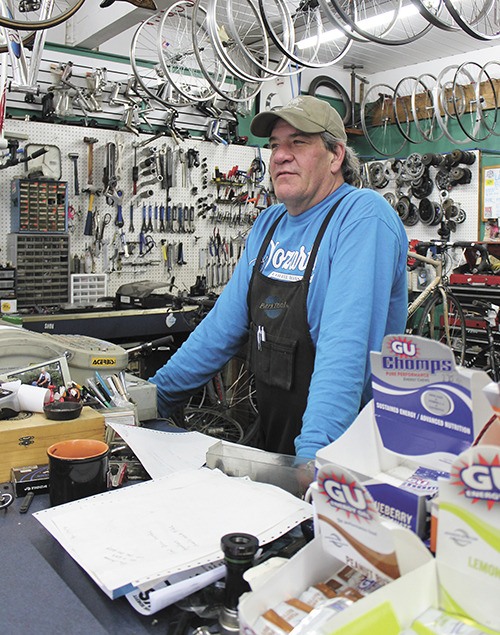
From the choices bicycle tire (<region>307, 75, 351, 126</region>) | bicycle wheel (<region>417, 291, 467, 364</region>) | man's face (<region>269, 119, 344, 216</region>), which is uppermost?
bicycle tire (<region>307, 75, 351, 126</region>)

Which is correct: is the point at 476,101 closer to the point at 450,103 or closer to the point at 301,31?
the point at 450,103

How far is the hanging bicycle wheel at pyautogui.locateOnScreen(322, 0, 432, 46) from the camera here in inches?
159

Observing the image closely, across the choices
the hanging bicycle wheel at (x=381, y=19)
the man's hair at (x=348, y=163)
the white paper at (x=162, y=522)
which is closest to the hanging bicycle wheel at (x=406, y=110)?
the hanging bicycle wheel at (x=381, y=19)

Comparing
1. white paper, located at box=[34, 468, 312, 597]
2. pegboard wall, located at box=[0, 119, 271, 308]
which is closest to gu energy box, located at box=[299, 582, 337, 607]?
white paper, located at box=[34, 468, 312, 597]

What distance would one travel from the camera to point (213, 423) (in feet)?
14.9

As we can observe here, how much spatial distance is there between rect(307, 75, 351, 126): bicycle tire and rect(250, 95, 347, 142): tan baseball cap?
6.30 m

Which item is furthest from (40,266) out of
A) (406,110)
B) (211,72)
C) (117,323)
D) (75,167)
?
(406,110)

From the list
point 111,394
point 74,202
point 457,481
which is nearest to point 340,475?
point 457,481

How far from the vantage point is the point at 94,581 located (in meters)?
1.02

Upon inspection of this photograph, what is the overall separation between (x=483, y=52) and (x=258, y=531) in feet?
25.0

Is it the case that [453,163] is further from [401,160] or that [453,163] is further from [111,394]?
[111,394]

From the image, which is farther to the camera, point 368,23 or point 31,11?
point 368,23

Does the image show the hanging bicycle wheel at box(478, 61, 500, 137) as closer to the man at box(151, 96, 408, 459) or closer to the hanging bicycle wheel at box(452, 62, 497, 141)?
the hanging bicycle wheel at box(452, 62, 497, 141)

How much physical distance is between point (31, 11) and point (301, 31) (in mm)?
3741
